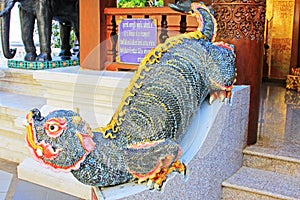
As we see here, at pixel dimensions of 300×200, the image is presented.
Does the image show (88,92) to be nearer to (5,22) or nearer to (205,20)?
(205,20)

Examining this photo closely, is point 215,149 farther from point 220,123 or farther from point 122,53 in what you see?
point 122,53

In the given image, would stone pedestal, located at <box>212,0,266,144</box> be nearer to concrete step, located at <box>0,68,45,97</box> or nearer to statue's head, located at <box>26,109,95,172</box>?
statue's head, located at <box>26,109,95,172</box>

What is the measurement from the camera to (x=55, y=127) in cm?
107

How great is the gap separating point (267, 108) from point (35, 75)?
6.66 ft

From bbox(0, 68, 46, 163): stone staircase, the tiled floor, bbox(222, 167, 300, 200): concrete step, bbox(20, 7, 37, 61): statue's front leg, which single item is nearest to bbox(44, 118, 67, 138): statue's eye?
bbox(222, 167, 300, 200): concrete step

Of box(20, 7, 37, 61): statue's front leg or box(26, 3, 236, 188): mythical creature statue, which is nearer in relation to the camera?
box(26, 3, 236, 188): mythical creature statue

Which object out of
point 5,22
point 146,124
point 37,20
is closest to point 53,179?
point 146,124

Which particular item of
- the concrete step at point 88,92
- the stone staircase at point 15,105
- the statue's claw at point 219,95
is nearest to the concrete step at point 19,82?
the stone staircase at point 15,105

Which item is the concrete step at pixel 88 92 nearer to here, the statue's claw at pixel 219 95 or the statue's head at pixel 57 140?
the statue's claw at pixel 219 95

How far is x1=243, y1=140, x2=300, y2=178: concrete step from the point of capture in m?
2.03

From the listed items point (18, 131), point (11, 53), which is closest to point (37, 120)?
point (18, 131)

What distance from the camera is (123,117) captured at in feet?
4.29

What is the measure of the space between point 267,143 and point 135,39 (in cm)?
104

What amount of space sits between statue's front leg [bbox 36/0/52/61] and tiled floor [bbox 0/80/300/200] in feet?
3.49
